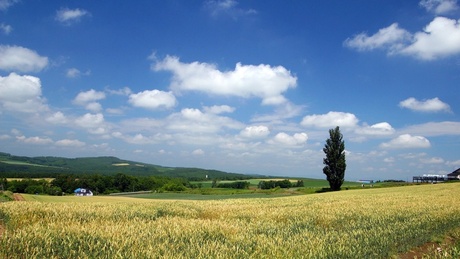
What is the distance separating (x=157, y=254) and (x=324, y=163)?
76767mm

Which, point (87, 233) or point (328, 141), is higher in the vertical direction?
point (328, 141)

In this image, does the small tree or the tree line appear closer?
the small tree

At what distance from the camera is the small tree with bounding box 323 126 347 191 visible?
7581 cm

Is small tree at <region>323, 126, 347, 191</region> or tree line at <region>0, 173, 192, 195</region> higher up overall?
small tree at <region>323, 126, 347, 191</region>

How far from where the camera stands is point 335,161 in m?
76.7

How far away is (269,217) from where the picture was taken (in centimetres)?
1346

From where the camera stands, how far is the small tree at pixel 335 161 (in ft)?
249

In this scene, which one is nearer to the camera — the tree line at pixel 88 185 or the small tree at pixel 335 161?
the small tree at pixel 335 161

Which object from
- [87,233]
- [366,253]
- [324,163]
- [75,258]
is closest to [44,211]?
[87,233]

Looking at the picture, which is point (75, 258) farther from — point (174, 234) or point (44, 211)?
point (44, 211)

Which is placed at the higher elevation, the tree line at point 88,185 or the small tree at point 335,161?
the small tree at point 335,161

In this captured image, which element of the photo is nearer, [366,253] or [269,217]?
[366,253]

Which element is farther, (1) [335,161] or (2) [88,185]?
(2) [88,185]

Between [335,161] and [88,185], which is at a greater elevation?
[335,161]
